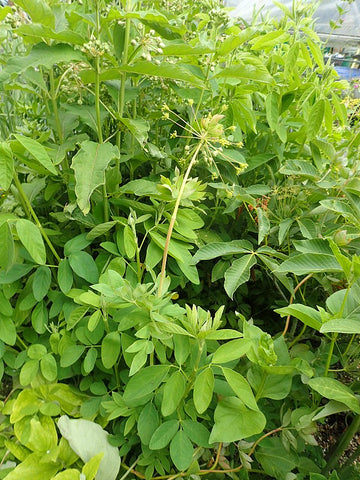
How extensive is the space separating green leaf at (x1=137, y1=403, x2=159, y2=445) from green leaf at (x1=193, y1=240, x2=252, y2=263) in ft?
0.92

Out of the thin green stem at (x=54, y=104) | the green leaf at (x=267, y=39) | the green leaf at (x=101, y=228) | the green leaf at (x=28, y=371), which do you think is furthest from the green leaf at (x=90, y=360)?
the green leaf at (x=267, y=39)

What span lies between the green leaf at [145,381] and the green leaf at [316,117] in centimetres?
64

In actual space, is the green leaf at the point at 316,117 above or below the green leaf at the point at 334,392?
above

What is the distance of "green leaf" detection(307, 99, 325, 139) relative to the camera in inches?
33.5

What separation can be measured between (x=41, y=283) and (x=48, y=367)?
0.54 feet

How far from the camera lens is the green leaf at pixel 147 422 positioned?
0.63m

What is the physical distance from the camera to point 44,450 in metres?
0.64

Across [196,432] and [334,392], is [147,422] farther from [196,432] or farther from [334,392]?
[334,392]

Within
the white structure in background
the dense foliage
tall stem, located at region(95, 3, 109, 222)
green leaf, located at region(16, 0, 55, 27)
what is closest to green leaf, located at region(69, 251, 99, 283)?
the dense foliage

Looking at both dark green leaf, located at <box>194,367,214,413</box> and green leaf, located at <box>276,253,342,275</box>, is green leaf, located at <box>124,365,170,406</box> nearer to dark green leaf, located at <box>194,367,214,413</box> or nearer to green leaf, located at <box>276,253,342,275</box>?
dark green leaf, located at <box>194,367,214,413</box>

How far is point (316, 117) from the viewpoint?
0.86 m

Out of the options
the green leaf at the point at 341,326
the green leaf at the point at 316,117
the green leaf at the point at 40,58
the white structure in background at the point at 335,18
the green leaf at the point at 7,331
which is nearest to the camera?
the green leaf at the point at 341,326

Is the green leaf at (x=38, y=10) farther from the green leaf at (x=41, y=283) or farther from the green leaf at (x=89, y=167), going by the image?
the green leaf at (x=41, y=283)

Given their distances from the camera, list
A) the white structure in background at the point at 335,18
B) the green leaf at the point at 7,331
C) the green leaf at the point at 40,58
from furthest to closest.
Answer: the white structure in background at the point at 335,18 → the green leaf at the point at 7,331 → the green leaf at the point at 40,58
